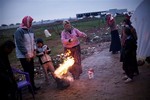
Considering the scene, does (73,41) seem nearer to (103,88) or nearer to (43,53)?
(43,53)

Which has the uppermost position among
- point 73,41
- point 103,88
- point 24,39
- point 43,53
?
point 24,39

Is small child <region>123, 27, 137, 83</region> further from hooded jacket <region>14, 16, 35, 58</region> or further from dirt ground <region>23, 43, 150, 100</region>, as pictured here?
hooded jacket <region>14, 16, 35, 58</region>

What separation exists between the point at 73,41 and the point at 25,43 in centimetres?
195

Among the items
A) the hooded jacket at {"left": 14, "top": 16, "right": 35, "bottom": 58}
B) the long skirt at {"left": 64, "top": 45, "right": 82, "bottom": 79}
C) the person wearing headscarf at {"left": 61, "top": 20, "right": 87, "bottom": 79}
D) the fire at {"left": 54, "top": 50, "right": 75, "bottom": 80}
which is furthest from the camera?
the long skirt at {"left": 64, "top": 45, "right": 82, "bottom": 79}

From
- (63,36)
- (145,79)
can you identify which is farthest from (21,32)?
(145,79)

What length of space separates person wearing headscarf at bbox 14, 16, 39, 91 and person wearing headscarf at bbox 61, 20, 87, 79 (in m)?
1.40

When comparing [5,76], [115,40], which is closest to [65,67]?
[5,76]

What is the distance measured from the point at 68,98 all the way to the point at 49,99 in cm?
66

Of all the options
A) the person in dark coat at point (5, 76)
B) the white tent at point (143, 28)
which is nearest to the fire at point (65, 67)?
the person in dark coat at point (5, 76)

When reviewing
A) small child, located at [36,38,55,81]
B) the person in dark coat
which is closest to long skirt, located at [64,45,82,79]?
small child, located at [36,38,55,81]

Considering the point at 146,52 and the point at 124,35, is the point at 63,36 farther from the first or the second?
the point at 146,52

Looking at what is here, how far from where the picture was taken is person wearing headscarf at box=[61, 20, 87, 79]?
25.6 ft

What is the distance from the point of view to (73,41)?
311 inches

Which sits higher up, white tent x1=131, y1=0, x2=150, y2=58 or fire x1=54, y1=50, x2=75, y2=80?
white tent x1=131, y1=0, x2=150, y2=58
